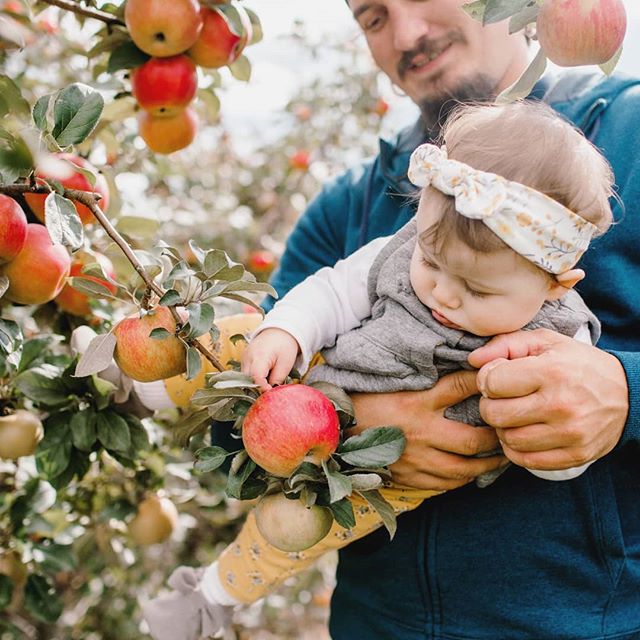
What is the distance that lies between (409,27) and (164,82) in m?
0.49

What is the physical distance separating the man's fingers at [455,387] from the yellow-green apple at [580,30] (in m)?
0.44

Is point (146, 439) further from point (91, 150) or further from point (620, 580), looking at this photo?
point (620, 580)

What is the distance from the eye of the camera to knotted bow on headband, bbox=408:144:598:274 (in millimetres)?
907

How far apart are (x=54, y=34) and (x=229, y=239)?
1.12 metres

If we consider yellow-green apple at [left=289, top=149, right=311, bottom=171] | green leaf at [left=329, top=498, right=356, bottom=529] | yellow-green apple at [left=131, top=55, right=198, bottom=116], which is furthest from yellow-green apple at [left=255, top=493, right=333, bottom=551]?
yellow-green apple at [left=289, top=149, right=311, bottom=171]

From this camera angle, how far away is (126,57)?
4.41 feet

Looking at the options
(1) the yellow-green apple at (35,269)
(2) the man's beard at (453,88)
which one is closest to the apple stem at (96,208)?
(1) the yellow-green apple at (35,269)

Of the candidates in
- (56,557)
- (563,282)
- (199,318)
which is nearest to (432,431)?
(563,282)

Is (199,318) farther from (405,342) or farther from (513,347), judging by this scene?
(513,347)

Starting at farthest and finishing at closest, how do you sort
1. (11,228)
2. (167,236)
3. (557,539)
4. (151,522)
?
(167,236), (151,522), (557,539), (11,228)

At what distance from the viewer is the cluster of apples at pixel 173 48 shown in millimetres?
1223

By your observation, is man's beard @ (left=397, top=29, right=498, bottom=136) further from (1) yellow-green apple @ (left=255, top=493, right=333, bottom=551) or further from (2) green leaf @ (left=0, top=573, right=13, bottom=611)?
(2) green leaf @ (left=0, top=573, right=13, bottom=611)

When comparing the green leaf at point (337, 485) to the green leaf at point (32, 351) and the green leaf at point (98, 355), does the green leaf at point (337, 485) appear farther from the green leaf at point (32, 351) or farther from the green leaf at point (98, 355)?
the green leaf at point (32, 351)

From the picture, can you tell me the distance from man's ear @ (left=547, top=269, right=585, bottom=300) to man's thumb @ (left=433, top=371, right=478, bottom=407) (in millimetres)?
160
